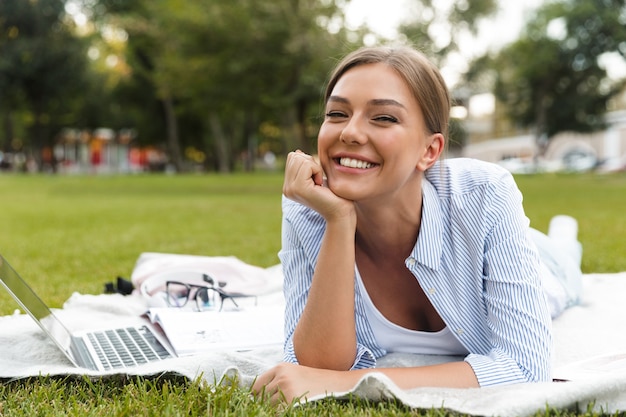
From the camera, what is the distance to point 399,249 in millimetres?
2711

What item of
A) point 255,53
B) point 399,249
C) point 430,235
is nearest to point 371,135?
point 430,235

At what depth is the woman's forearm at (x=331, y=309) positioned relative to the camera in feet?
7.96

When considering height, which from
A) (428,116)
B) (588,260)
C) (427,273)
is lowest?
(588,260)

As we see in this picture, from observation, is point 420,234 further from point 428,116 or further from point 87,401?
point 87,401

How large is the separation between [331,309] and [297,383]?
0.31m

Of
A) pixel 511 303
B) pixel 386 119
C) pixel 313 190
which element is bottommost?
pixel 511 303

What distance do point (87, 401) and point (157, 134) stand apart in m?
41.6

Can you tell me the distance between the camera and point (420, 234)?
8.34 ft

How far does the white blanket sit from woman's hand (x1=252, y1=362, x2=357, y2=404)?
0.18 ft

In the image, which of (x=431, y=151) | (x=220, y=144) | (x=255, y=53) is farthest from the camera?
(x=220, y=144)

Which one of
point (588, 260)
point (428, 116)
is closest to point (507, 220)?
point (428, 116)

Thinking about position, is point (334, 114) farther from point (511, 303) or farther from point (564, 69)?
point (564, 69)

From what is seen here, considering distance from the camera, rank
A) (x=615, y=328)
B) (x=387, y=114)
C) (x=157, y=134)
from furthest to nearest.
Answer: (x=157, y=134)
(x=615, y=328)
(x=387, y=114)

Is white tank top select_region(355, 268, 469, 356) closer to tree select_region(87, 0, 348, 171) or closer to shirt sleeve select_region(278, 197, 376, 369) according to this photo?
shirt sleeve select_region(278, 197, 376, 369)
